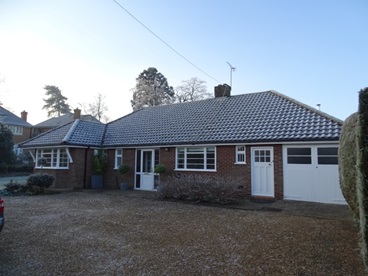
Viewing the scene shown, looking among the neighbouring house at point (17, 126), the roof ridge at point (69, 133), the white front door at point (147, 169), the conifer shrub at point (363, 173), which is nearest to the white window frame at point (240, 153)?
the white front door at point (147, 169)

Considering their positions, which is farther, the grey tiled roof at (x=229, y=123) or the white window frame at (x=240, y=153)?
the white window frame at (x=240, y=153)

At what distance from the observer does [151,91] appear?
44.9 meters

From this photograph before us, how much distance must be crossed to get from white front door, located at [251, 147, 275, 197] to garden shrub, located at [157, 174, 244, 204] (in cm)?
75

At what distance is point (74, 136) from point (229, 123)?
1015cm

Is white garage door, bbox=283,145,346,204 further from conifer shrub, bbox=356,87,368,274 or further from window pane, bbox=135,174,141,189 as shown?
window pane, bbox=135,174,141,189

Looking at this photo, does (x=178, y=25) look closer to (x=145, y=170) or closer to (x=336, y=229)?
(x=145, y=170)

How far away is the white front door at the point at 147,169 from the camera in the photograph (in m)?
Result: 15.6

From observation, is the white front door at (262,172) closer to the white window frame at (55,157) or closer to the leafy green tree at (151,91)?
the white window frame at (55,157)

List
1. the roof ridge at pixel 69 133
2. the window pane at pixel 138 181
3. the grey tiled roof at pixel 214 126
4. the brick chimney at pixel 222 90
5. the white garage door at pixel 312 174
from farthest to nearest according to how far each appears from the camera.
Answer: the brick chimney at pixel 222 90, the window pane at pixel 138 181, the roof ridge at pixel 69 133, the grey tiled roof at pixel 214 126, the white garage door at pixel 312 174

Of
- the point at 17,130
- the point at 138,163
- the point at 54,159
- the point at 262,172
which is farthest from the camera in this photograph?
the point at 17,130

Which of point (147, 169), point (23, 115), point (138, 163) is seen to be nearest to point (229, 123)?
point (147, 169)

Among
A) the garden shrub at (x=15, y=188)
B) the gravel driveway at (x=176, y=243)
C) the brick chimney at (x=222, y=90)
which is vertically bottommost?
the gravel driveway at (x=176, y=243)

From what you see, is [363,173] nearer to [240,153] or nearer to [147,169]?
[240,153]

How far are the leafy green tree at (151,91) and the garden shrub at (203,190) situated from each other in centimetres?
3275
